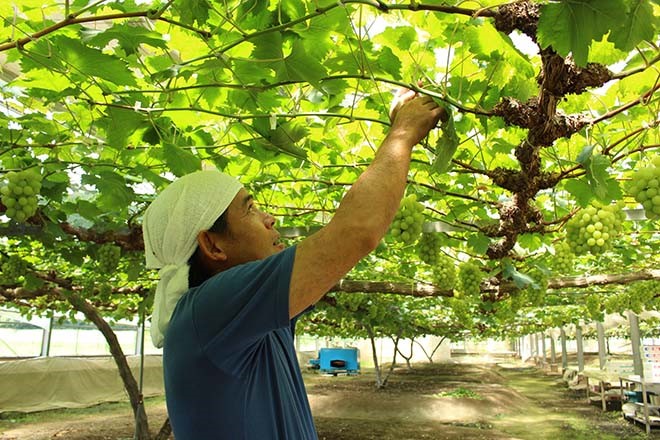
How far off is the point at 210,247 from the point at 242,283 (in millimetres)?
362

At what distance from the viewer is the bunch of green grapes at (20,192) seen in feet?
10.6

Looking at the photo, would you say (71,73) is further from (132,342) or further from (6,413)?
(132,342)

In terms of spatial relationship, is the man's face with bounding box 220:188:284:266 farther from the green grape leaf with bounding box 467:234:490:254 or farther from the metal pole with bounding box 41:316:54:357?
the metal pole with bounding box 41:316:54:357

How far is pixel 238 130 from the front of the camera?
10.4ft

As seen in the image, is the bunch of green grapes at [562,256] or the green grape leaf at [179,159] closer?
the green grape leaf at [179,159]

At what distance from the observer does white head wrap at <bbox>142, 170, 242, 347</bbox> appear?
1.51 m

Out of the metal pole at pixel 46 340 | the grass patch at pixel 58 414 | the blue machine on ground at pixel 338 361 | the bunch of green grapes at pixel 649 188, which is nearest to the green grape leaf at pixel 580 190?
the bunch of green grapes at pixel 649 188

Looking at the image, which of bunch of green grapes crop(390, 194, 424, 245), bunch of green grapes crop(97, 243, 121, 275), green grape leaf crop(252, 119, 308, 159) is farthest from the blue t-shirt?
bunch of green grapes crop(97, 243, 121, 275)

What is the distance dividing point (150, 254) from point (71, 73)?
3.86 feet

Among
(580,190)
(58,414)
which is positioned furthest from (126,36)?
(58,414)

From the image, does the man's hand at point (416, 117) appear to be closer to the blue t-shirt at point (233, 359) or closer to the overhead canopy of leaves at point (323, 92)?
the overhead canopy of leaves at point (323, 92)

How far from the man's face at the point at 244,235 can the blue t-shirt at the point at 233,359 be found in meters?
0.22

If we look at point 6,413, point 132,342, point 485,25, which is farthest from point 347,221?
point 132,342

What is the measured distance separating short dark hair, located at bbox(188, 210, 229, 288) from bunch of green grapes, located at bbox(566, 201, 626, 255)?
7.36 feet
